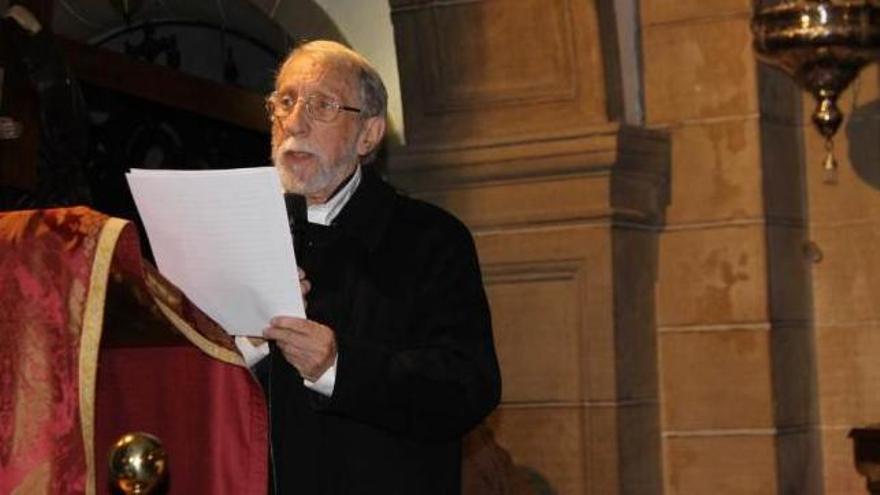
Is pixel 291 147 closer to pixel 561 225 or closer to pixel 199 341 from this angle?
pixel 199 341

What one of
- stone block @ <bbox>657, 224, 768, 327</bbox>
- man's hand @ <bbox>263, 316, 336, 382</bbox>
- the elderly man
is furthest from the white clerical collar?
stone block @ <bbox>657, 224, 768, 327</bbox>

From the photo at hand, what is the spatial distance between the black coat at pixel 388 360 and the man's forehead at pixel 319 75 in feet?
0.61

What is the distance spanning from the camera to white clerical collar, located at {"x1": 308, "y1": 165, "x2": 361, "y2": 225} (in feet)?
11.3

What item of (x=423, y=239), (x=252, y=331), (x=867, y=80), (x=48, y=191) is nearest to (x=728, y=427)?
(x=867, y=80)

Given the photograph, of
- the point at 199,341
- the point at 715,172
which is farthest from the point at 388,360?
the point at 715,172

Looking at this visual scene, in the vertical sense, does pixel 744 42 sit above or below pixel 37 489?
above

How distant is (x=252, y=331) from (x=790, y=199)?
3053 millimetres

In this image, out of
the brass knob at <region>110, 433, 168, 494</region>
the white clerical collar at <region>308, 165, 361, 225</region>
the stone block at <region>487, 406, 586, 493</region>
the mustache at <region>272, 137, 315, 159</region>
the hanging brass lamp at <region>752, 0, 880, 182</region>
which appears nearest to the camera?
the brass knob at <region>110, 433, 168, 494</region>

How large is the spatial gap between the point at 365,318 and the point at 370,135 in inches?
14.2

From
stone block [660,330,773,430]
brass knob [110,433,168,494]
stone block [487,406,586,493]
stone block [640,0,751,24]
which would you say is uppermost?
stone block [640,0,751,24]

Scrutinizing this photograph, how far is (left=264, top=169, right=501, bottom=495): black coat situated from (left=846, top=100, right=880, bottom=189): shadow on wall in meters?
2.59

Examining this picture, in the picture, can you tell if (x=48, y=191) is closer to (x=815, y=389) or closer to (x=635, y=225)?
(x=635, y=225)

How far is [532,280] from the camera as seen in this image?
19.0 ft

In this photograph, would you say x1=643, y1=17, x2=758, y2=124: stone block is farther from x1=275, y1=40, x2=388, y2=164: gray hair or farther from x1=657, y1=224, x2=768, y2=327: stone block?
x1=275, y1=40, x2=388, y2=164: gray hair
